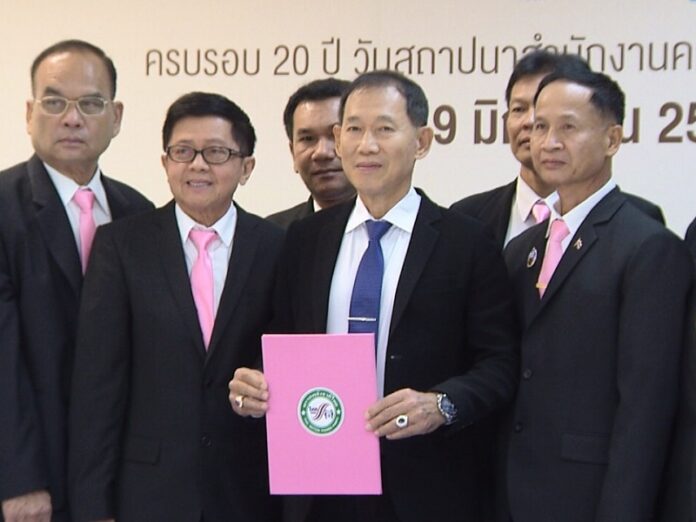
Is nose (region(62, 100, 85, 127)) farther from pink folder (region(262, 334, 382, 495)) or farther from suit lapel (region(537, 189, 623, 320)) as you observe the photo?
suit lapel (region(537, 189, 623, 320))

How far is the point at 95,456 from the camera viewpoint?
2611mm

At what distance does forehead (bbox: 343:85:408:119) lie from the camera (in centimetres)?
255

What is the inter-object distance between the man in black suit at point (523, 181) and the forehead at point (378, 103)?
2.55 feet

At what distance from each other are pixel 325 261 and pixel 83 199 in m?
0.79

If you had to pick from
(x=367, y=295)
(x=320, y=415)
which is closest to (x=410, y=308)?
(x=367, y=295)

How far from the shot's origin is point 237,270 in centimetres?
272

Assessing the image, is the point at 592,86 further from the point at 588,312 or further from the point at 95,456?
the point at 95,456

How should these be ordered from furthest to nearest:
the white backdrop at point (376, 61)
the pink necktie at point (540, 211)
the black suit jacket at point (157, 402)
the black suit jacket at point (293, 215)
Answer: the white backdrop at point (376, 61) → the black suit jacket at point (293, 215) → the pink necktie at point (540, 211) → the black suit jacket at point (157, 402)

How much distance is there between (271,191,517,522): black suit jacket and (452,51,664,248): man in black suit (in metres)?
0.66

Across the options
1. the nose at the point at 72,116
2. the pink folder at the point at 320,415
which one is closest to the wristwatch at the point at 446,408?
the pink folder at the point at 320,415

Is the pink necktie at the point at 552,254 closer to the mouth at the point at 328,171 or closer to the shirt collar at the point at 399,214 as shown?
the shirt collar at the point at 399,214

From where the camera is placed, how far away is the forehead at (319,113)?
348 centimetres

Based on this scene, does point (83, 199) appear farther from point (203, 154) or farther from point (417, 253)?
point (417, 253)

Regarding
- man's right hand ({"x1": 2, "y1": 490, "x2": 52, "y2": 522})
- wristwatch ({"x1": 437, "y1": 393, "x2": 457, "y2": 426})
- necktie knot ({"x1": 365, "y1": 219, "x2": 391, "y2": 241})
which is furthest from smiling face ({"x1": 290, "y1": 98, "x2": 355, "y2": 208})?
man's right hand ({"x1": 2, "y1": 490, "x2": 52, "y2": 522})
